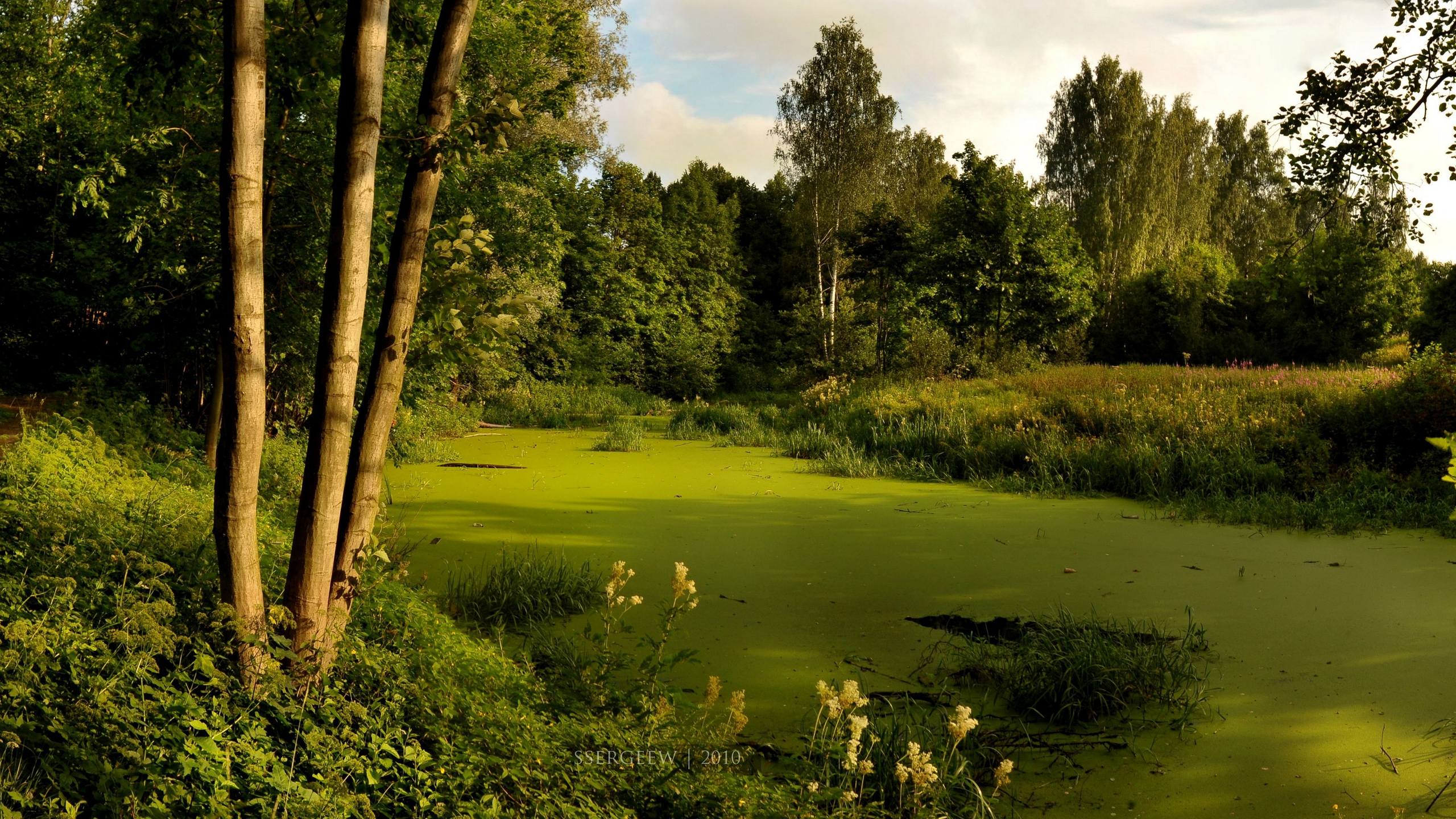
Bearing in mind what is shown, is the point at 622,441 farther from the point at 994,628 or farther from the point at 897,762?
the point at 897,762

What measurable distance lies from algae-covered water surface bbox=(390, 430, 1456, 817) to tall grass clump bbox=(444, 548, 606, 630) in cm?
32

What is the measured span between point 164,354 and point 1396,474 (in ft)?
31.6

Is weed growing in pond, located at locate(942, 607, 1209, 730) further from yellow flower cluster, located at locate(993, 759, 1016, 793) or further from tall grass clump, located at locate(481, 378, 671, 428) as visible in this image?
tall grass clump, located at locate(481, 378, 671, 428)

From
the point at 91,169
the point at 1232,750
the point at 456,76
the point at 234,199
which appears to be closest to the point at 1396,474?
the point at 1232,750

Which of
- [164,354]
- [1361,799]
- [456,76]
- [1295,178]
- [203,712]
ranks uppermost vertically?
[1295,178]

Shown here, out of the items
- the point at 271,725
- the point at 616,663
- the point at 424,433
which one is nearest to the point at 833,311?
the point at 424,433

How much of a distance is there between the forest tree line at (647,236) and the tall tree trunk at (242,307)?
41 centimetres

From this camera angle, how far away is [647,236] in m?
22.5

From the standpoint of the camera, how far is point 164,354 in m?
7.31

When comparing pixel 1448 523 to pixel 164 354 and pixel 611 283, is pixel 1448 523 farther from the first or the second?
pixel 611 283

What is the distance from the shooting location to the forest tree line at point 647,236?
17.6 ft

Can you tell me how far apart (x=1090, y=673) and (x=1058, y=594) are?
1194mm

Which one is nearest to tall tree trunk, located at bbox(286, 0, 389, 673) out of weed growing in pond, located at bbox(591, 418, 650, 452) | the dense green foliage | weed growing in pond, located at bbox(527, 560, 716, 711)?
the dense green foliage

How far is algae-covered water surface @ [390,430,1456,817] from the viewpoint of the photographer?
2.45 metres
